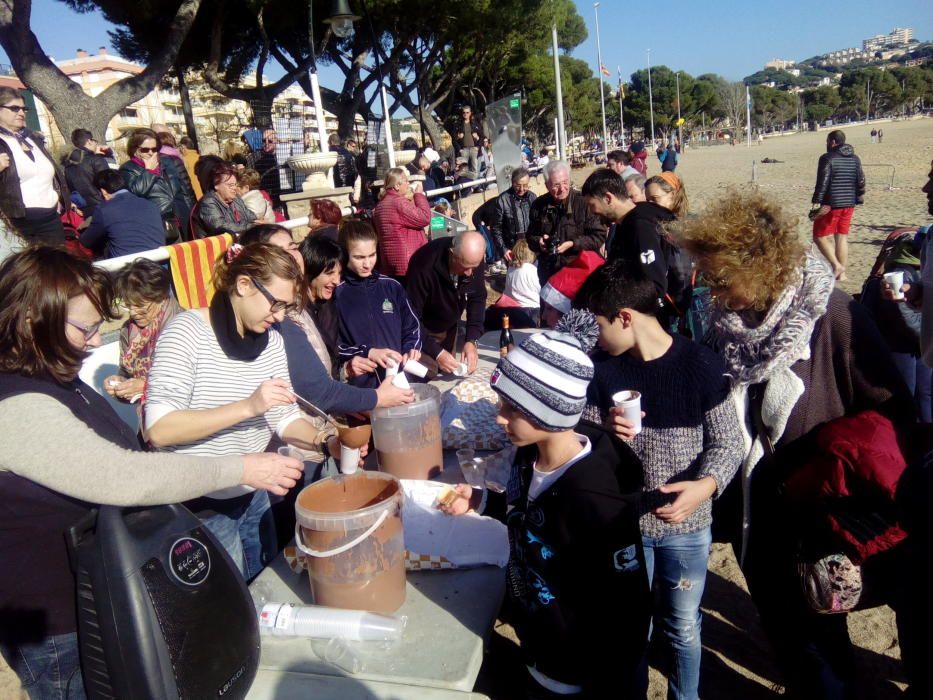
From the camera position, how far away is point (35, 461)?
4.68ft

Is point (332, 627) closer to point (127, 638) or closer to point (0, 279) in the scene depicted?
point (127, 638)

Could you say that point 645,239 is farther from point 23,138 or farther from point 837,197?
point 837,197

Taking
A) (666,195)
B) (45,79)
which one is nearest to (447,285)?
(666,195)

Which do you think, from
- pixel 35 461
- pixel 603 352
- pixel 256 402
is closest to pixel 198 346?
pixel 256 402

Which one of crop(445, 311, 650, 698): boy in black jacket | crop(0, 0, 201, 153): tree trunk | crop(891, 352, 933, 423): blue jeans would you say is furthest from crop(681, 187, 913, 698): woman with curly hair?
crop(0, 0, 201, 153): tree trunk

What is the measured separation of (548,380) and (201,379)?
1.23m

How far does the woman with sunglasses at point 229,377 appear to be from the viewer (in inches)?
82.2

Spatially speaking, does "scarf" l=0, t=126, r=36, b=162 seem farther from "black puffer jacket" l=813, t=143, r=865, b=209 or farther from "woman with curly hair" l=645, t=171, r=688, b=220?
"black puffer jacket" l=813, t=143, r=865, b=209

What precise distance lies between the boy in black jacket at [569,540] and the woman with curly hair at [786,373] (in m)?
0.61

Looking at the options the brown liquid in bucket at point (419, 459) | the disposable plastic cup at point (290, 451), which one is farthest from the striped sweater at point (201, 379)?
the brown liquid in bucket at point (419, 459)

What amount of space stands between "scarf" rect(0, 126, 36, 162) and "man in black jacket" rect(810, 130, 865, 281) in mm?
9197

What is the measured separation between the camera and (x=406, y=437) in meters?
2.55

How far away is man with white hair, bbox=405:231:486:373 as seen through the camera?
4195 mm

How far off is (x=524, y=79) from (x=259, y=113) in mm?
28781
